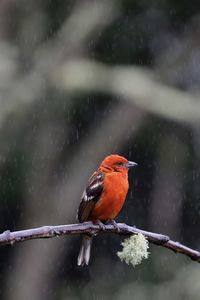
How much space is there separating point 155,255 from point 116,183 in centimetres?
637

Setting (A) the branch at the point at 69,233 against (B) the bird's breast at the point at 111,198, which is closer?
(A) the branch at the point at 69,233

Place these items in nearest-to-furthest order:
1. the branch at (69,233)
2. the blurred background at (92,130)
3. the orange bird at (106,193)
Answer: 1. the branch at (69,233)
2. the orange bird at (106,193)
3. the blurred background at (92,130)

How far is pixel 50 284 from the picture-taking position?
11953 millimetres

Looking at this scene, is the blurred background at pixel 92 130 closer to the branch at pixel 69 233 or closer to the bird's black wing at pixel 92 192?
the bird's black wing at pixel 92 192

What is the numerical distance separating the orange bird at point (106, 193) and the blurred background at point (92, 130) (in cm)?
582

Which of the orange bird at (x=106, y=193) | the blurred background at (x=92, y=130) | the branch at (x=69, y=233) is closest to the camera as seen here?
the branch at (x=69, y=233)

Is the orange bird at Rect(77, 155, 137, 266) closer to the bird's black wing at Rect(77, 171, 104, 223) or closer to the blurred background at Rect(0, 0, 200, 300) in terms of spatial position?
the bird's black wing at Rect(77, 171, 104, 223)

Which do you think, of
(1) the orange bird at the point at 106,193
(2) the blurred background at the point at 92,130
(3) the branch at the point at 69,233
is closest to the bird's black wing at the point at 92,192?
(1) the orange bird at the point at 106,193

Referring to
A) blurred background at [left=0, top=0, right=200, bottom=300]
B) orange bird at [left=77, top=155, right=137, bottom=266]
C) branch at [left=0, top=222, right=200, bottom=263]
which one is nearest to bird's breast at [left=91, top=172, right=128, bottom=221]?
orange bird at [left=77, top=155, right=137, bottom=266]

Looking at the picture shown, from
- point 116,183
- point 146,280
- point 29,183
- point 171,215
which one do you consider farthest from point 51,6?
point 116,183

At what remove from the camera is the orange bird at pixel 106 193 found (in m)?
4.93

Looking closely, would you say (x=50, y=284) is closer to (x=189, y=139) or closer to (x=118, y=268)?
(x=118, y=268)

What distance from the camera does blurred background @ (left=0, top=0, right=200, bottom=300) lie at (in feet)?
37.2

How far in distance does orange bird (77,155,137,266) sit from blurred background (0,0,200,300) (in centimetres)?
582
